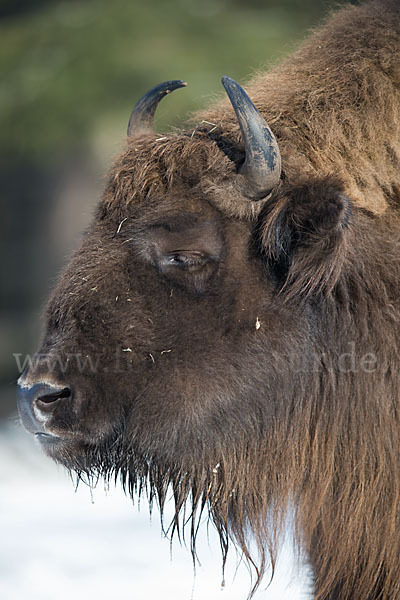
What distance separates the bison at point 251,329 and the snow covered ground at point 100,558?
0.75 metres

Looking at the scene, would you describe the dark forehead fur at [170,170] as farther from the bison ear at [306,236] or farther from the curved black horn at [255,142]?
the bison ear at [306,236]

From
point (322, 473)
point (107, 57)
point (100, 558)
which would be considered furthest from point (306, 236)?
point (107, 57)

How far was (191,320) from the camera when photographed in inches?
124

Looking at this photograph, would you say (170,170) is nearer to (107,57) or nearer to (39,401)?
(39,401)

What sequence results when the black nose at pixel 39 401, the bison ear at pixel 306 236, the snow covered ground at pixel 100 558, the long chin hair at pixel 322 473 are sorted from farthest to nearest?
the snow covered ground at pixel 100 558, the long chin hair at pixel 322 473, the black nose at pixel 39 401, the bison ear at pixel 306 236

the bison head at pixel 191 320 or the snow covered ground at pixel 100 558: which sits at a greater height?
the bison head at pixel 191 320

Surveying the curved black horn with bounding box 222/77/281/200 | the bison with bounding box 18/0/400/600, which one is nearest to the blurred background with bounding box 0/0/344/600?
the bison with bounding box 18/0/400/600

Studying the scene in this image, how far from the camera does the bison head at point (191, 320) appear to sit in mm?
3145

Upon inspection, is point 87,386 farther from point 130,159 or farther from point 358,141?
point 358,141

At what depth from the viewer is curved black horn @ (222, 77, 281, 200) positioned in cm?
304

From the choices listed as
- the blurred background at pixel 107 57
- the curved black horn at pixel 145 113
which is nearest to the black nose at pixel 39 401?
the curved black horn at pixel 145 113

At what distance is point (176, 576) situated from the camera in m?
4.94

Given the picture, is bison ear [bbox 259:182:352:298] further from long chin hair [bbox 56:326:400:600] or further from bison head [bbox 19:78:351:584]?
long chin hair [bbox 56:326:400:600]

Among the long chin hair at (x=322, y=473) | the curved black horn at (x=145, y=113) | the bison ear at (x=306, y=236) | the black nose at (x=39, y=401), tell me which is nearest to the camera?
the bison ear at (x=306, y=236)
